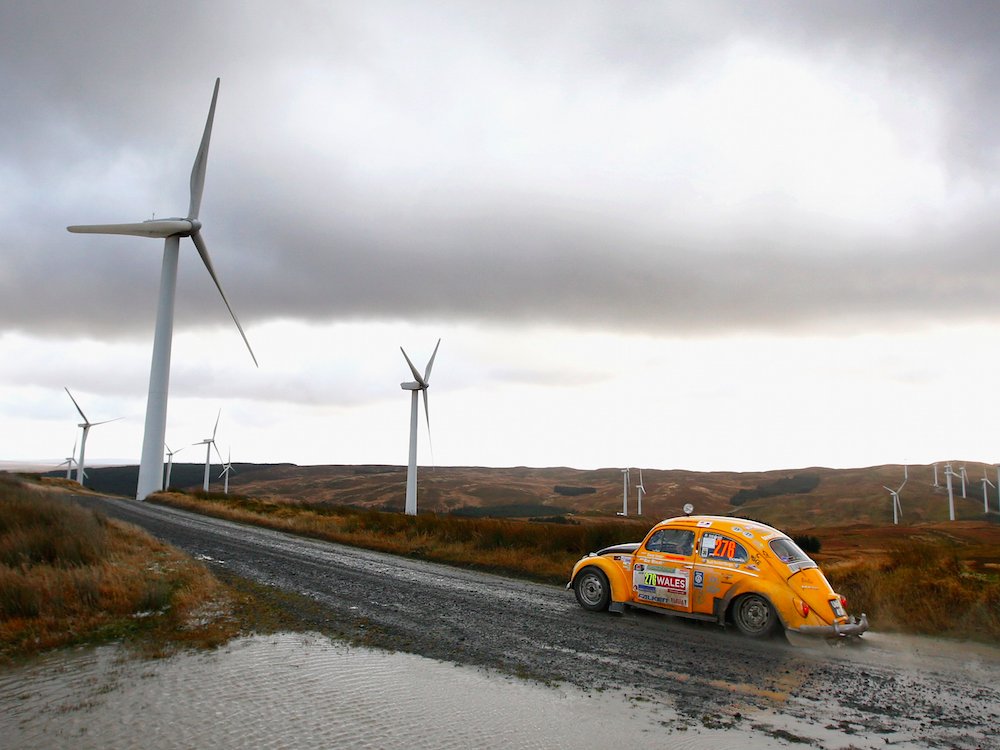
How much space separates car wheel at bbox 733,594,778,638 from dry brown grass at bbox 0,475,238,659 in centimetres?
775

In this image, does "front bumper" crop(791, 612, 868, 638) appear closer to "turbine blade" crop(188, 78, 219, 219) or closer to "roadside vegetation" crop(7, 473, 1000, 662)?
"roadside vegetation" crop(7, 473, 1000, 662)

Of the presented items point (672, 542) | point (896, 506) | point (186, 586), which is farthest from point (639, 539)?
point (896, 506)

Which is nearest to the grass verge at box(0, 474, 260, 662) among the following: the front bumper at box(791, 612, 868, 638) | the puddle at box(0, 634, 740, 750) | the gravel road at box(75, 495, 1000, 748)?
the puddle at box(0, 634, 740, 750)

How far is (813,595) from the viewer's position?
11195 mm

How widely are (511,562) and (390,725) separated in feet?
45.5

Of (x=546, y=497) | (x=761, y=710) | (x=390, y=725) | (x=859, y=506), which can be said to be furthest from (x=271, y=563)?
(x=546, y=497)

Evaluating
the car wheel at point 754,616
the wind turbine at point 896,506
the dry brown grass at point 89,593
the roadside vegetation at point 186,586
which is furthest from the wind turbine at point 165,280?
the wind turbine at point 896,506

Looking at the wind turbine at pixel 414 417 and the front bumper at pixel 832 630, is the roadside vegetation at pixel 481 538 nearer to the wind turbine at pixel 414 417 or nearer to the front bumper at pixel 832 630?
the front bumper at pixel 832 630

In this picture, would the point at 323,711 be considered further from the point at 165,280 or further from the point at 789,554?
the point at 165,280

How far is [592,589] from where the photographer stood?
44.9ft

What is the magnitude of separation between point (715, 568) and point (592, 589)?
2544mm

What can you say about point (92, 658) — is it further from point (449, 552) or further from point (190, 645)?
point (449, 552)

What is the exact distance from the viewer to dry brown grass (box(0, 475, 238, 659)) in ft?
31.8

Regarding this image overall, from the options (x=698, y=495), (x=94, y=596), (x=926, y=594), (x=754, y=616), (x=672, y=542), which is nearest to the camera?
(x=94, y=596)
